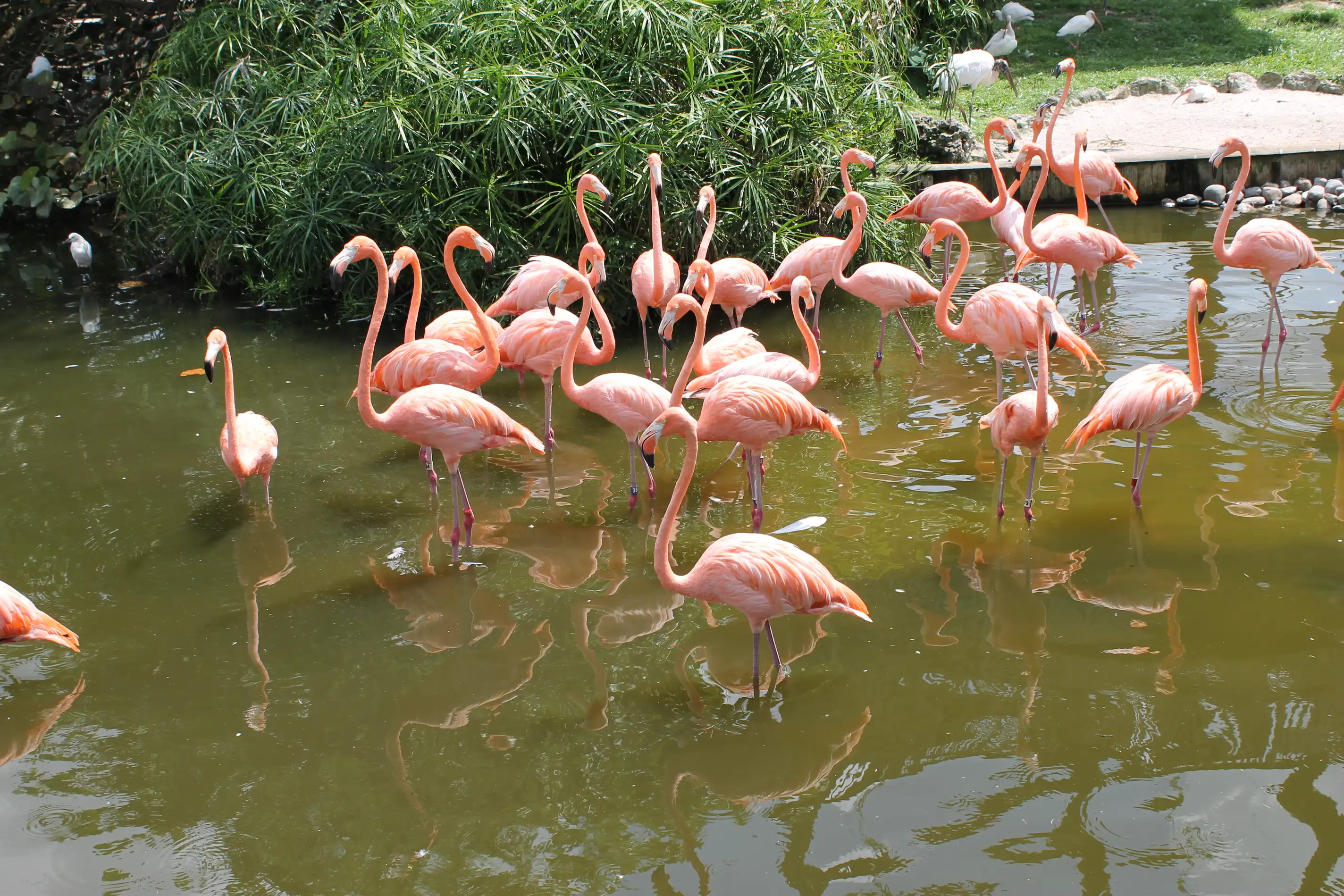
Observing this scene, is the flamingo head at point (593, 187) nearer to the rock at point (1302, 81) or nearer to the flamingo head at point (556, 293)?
the flamingo head at point (556, 293)

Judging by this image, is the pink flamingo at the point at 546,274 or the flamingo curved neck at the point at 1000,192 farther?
the flamingo curved neck at the point at 1000,192

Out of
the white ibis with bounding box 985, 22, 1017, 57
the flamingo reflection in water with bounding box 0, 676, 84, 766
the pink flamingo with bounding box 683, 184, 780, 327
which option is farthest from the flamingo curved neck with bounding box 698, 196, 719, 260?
the white ibis with bounding box 985, 22, 1017, 57

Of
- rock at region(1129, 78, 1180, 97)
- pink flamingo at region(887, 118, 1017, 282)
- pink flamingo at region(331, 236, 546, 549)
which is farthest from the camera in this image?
rock at region(1129, 78, 1180, 97)

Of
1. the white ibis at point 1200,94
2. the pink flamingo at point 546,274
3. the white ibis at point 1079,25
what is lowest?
the pink flamingo at point 546,274

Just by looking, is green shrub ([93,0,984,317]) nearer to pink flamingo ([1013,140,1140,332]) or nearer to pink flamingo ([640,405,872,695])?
pink flamingo ([1013,140,1140,332])

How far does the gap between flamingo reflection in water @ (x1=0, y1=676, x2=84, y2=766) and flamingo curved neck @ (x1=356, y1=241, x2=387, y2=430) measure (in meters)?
1.55

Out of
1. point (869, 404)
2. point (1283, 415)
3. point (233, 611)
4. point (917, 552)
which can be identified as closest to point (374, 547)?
point (233, 611)

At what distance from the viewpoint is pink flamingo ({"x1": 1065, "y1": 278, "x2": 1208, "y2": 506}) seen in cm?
465

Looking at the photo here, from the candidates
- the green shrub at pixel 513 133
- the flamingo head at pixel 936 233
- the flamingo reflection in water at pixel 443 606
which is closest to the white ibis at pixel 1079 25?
the green shrub at pixel 513 133

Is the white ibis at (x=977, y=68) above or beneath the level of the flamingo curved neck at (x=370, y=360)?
above

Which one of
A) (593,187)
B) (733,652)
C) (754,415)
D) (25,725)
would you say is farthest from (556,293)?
(25,725)

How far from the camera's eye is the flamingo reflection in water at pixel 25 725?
3.55 meters

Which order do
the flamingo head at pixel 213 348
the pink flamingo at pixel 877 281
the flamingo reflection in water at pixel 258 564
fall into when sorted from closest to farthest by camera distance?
1. the flamingo reflection in water at pixel 258 564
2. the flamingo head at pixel 213 348
3. the pink flamingo at pixel 877 281

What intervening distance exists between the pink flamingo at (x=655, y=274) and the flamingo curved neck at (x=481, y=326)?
1098 mm
